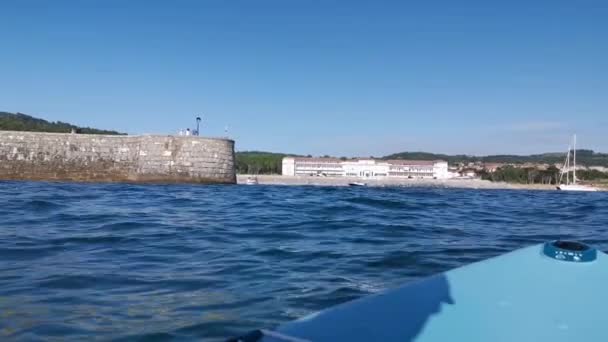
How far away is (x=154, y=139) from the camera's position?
95.3 feet

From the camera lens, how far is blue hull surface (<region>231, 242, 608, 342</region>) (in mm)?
1154

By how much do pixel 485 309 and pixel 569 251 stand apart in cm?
78

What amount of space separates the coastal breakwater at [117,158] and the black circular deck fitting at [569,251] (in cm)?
2821

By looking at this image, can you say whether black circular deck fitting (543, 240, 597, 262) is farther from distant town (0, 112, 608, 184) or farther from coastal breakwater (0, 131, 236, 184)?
distant town (0, 112, 608, 184)

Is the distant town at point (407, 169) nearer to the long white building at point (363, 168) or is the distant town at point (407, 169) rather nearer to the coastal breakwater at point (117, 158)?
the long white building at point (363, 168)

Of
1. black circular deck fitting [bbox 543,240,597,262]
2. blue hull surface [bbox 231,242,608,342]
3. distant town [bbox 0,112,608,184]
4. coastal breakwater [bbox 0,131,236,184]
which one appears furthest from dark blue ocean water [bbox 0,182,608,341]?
distant town [bbox 0,112,608,184]

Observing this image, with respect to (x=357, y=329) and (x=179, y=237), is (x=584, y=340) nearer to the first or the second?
(x=357, y=329)

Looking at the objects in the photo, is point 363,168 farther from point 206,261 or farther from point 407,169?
point 206,261

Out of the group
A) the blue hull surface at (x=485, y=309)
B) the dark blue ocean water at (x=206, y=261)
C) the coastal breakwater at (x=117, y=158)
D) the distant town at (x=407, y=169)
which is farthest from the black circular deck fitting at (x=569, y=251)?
the distant town at (x=407, y=169)

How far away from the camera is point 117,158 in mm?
29312

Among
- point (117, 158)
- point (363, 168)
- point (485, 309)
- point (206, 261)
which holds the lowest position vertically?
point (206, 261)

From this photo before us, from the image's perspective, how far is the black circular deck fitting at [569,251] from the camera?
1.86 meters

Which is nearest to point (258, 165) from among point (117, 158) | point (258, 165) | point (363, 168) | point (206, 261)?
point (258, 165)

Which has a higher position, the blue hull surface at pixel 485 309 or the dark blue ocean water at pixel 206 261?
the blue hull surface at pixel 485 309
